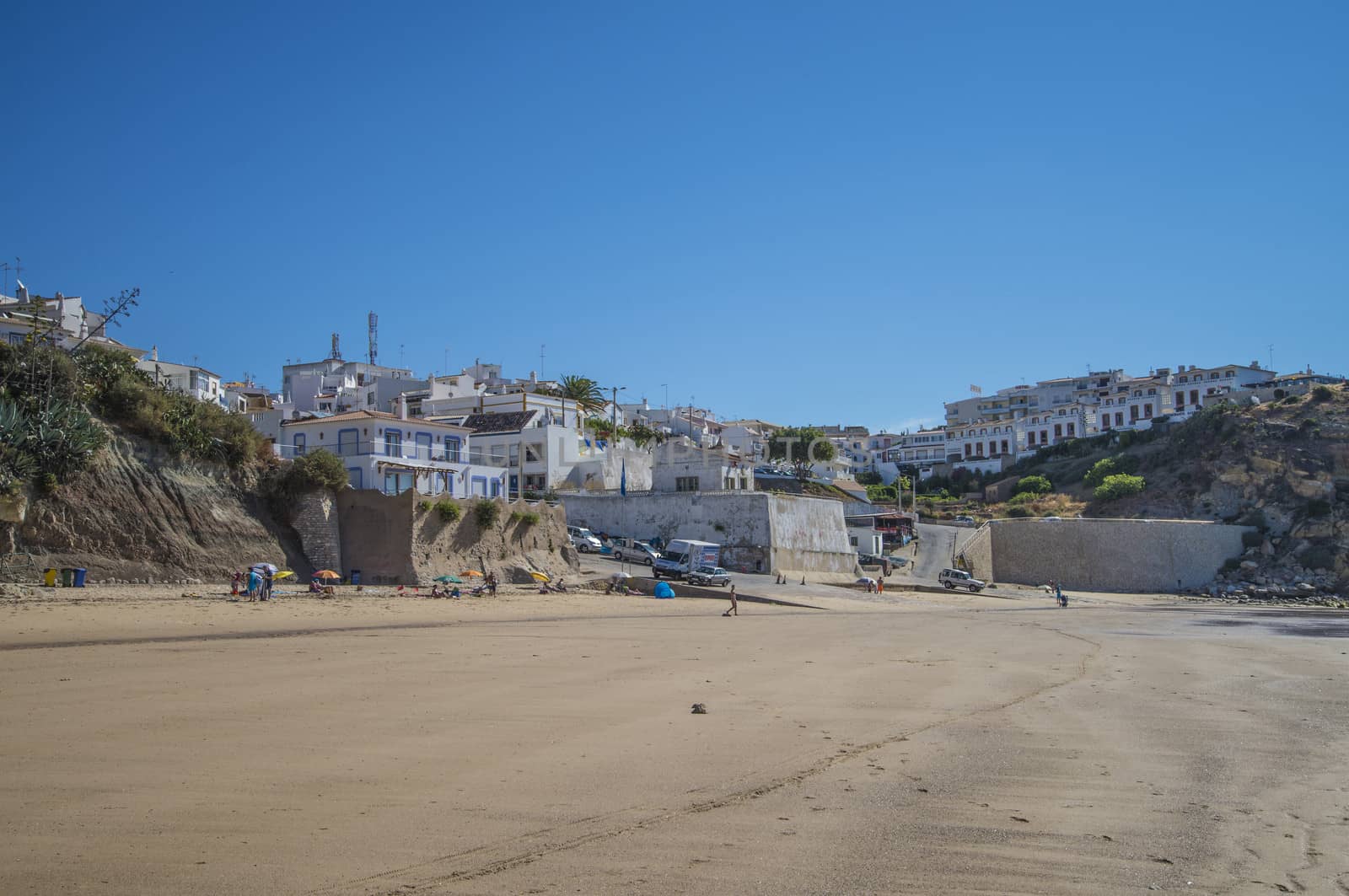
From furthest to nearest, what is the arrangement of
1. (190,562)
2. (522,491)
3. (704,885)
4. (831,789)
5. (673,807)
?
(522,491), (190,562), (831,789), (673,807), (704,885)

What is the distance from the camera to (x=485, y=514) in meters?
40.4

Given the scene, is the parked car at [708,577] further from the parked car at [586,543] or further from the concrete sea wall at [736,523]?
the parked car at [586,543]

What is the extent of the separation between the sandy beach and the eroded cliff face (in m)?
8.75

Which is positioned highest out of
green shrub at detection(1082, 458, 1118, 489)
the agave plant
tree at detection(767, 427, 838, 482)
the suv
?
tree at detection(767, 427, 838, 482)

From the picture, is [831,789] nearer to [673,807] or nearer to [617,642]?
[673,807]

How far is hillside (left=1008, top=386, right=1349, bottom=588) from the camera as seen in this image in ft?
238

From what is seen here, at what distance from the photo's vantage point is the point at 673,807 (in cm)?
867

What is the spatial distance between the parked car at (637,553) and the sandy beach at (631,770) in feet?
93.7

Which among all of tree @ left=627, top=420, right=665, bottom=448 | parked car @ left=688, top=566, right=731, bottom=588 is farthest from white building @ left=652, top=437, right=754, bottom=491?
tree @ left=627, top=420, right=665, bottom=448

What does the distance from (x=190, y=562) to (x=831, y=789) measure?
1090 inches

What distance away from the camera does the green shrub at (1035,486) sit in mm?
102750

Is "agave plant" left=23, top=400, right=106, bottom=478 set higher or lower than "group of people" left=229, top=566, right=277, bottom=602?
higher

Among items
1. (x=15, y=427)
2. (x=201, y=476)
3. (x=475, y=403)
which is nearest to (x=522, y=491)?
(x=475, y=403)

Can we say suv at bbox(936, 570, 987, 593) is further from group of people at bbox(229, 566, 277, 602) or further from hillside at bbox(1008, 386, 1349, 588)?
group of people at bbox(229, 566, 277, 602)
